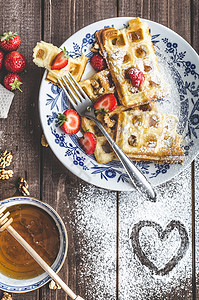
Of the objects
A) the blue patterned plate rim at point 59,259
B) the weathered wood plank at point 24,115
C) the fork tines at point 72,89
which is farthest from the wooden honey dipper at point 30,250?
the fork tines at point 72,89

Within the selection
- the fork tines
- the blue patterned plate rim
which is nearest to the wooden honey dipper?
the blue patterned plate rim

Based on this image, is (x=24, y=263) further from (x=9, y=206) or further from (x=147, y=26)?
(x=147, y=26)

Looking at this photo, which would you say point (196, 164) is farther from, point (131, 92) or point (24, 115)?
point (24, 115)

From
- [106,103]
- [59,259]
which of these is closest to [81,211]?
[59,259]

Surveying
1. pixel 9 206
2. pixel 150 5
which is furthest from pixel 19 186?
pixel 150 5

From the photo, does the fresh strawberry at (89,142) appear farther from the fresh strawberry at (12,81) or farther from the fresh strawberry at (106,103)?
the fresh strawberry at (12,81)

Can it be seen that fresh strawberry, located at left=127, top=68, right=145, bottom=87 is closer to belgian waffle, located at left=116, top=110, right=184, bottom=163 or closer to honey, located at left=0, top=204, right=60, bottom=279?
belgian waffle, located at left=116, top=110, right=184, bottom=163

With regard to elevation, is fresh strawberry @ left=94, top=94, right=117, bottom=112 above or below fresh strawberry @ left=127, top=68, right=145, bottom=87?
below
